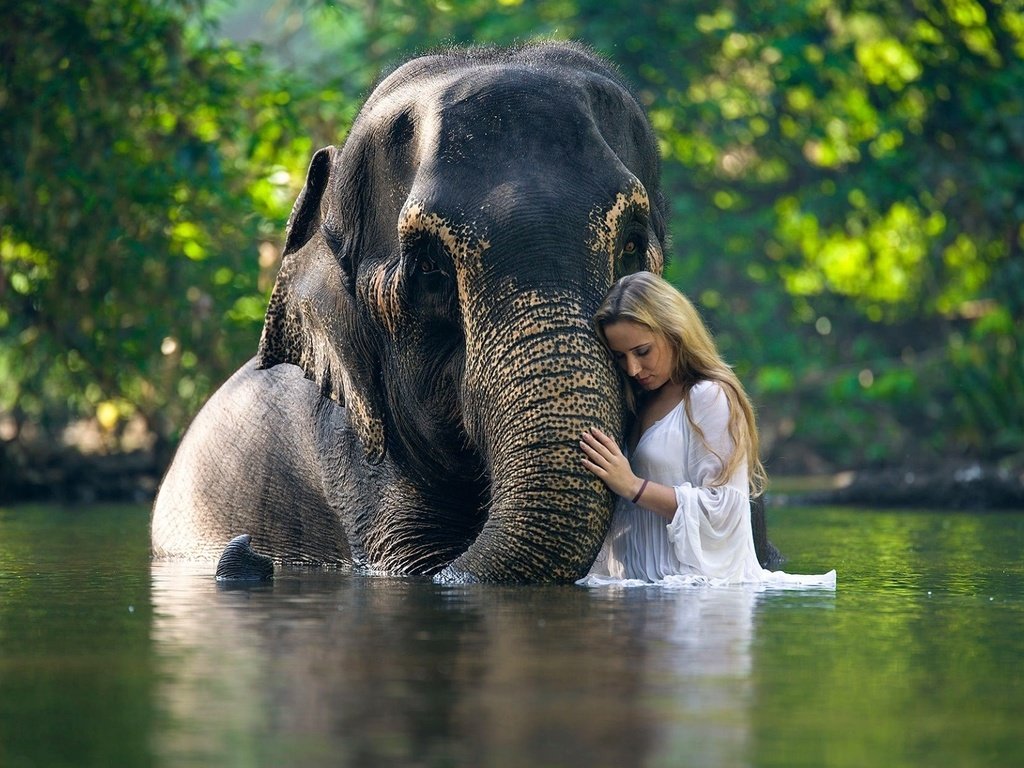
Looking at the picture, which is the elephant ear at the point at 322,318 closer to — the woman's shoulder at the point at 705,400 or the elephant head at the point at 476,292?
the elephant head at the point at 476,292

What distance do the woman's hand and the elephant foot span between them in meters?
1.38

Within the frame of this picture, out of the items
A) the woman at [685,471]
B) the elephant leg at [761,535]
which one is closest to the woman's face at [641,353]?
the woman at [685,471]

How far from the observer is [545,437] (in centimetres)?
633

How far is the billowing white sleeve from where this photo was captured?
6.86 meters

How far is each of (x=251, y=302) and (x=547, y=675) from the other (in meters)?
12.9

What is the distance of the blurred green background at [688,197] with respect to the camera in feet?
48.3

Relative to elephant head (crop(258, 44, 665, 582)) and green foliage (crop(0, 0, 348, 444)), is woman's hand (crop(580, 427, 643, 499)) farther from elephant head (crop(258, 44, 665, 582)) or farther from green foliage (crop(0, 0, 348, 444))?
green foliage (crop(0, 0, 348, 444))

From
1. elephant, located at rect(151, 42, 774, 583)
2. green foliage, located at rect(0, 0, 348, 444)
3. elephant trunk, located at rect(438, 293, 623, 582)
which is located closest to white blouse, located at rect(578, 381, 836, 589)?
elephant, located at rect(151, 42, 774, 583)

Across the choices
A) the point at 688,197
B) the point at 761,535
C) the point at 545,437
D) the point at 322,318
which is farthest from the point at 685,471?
the point at 688,197

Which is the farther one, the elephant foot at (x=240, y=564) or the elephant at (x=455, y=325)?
the elephant foot at (x=240, y=564)

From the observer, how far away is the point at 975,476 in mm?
13602

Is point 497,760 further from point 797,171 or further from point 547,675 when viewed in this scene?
point 797,171

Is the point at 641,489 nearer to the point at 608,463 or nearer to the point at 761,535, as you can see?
the point at 608,463

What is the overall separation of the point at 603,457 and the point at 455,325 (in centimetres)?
100
